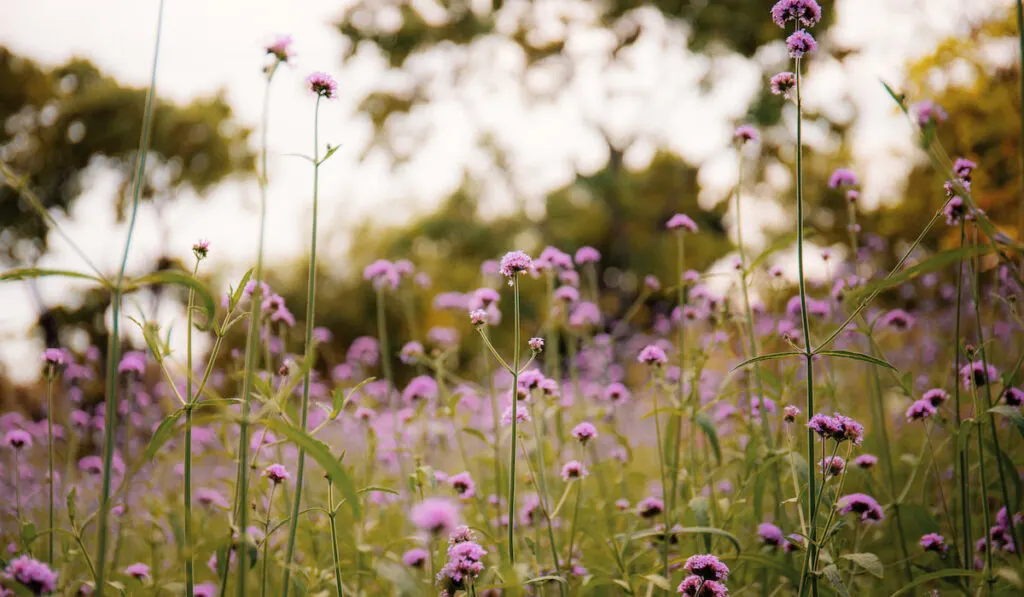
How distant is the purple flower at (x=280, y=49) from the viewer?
126 cm

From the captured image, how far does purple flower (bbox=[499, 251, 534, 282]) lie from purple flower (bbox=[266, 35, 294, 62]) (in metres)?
0.68

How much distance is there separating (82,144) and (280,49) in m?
13.9

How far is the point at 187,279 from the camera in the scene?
1.09m

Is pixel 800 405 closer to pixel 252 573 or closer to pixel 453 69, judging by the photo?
pixel 252 573

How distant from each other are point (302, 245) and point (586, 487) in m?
18.1

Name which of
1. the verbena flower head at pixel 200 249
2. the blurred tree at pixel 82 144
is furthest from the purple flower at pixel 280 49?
the blurred tree at pixel 82 144

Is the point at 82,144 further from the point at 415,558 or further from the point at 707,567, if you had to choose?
the point at 707,567

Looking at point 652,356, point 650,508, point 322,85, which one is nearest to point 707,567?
point 650,508

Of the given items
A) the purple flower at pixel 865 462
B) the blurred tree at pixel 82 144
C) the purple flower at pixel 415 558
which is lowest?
the purple flower at pixel 415 558

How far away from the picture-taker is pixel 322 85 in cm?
144

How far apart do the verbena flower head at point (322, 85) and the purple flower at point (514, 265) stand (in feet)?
1.91

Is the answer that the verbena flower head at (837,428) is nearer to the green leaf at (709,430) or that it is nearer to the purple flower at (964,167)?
the green leaf at (709,430)

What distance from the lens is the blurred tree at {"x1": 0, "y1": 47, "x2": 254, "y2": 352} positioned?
11250 mm

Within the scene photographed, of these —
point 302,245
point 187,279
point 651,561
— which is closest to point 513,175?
point 302,245
